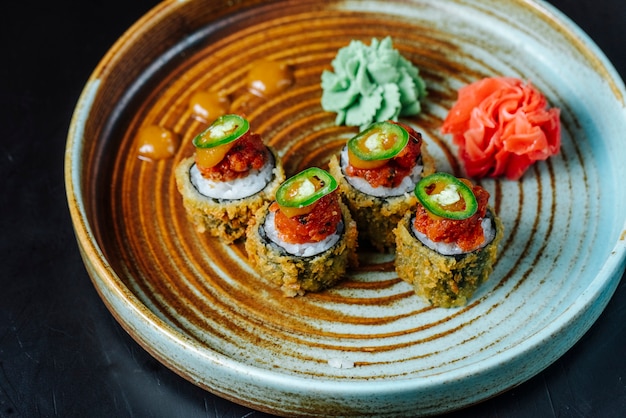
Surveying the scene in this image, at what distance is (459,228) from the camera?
12.1ft

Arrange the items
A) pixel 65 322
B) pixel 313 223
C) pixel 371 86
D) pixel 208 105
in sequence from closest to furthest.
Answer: pixel 313 223 < pixel 65 322 < pixel 371 86 < pixel 208 105

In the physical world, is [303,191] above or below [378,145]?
below

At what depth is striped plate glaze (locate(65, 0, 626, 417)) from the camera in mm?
3607

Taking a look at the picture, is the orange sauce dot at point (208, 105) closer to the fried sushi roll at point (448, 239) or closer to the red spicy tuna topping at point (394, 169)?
the red spicy tuna topping at point (394, 169)

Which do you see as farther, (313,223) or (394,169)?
(394,169)

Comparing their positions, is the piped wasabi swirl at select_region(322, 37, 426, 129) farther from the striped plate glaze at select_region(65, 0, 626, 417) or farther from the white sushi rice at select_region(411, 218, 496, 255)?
the white sushi rice at select_region(411, 218, 496, 255)

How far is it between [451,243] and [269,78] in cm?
163

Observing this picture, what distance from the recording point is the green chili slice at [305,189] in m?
3.66

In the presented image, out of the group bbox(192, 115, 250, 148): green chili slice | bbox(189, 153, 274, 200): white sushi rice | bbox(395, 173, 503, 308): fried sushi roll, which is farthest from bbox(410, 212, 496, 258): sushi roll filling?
bbox(192, 115, 250, 148): green chili slice

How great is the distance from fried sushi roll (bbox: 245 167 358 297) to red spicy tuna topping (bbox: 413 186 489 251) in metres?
0.33

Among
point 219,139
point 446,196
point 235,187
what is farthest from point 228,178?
point 446,196

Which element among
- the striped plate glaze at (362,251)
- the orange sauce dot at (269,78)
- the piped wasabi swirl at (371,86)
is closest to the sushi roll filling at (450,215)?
the striped plate glaze at (362,251)

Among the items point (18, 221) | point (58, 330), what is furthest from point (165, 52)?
point (58, 330)

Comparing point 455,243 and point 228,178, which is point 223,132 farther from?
point 455,243
